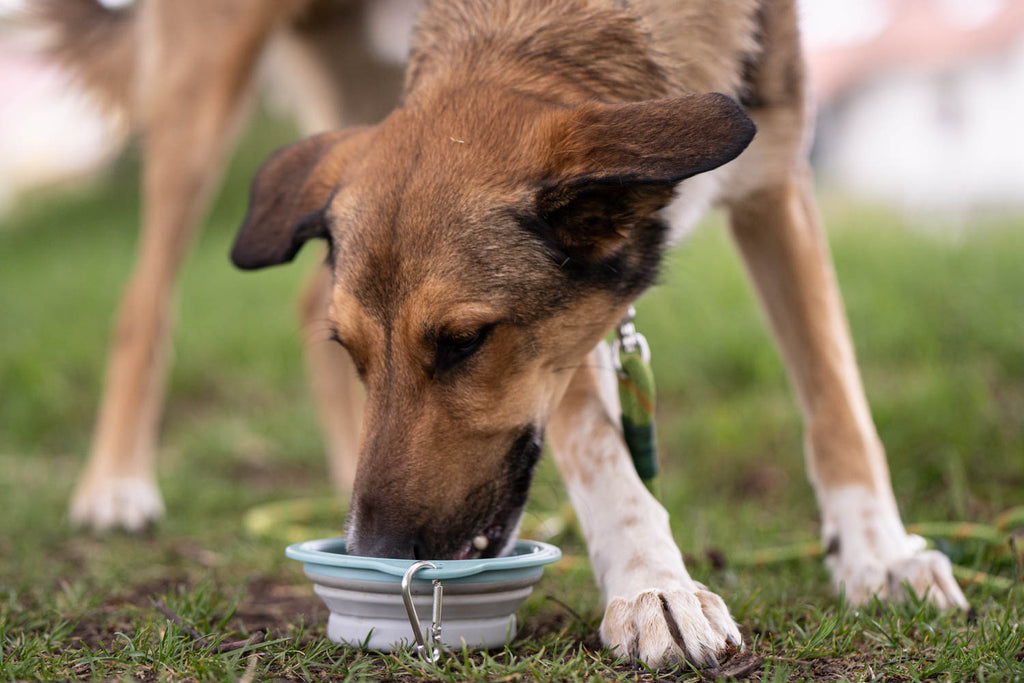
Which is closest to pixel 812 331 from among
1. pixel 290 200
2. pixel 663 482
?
pixel 663 482

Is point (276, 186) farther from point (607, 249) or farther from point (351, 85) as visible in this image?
point (351, 85)

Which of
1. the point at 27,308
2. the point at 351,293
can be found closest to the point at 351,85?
the point at 351,293

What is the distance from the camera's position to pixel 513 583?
2.06m

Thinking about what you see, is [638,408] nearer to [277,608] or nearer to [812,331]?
[812,331]

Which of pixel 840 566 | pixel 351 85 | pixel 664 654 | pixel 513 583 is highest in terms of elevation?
pixel 351 85

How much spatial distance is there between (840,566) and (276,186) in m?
1.98

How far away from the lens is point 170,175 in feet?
14.4

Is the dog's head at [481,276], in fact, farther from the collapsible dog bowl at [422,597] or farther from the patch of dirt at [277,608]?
the patch of dirt at [277,608]

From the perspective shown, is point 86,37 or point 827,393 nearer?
point 827,393

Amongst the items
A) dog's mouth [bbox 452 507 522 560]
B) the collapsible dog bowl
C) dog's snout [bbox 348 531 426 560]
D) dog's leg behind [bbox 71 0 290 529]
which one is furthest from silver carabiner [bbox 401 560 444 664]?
dog's leg behind [bbox 71 0 290 529]

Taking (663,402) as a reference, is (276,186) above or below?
above

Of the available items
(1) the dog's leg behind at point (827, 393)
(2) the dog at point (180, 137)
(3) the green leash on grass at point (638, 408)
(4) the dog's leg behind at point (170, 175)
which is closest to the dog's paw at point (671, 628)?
(3) the green leash on grass at point (638, 408)

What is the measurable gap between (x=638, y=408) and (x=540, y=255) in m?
0.55

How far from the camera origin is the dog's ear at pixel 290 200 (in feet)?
8.96
